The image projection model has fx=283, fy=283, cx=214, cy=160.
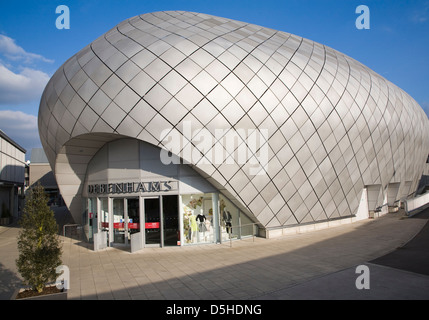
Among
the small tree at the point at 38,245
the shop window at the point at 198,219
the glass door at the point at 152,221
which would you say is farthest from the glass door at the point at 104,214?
the small tree at the point at 38,245

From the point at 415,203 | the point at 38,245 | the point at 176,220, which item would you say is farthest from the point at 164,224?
the point at 415,203

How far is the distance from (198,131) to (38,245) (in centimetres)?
839

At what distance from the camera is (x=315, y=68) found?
1783 cm

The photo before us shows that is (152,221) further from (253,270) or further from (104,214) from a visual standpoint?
(253,270)

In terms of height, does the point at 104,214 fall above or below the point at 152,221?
above

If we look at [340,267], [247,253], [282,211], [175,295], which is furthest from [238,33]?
[175,295]

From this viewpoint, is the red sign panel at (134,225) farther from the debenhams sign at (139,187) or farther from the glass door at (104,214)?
the debenhams sign at (139,187)

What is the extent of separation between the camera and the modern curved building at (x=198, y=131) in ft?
46.7

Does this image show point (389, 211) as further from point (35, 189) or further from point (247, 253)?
point (35, 189)

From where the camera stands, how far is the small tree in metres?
7.62

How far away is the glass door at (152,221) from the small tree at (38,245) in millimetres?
7312

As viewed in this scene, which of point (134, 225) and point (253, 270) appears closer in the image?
point (253, 270)

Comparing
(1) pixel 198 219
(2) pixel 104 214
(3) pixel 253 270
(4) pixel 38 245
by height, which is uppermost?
(2) pixel 104 214

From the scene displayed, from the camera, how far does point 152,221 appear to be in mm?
15688
